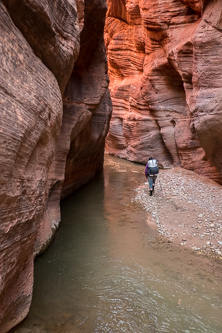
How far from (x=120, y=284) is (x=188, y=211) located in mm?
4796

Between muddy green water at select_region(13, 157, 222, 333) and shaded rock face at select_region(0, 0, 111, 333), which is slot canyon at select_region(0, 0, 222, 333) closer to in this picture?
shaded rock face at select_region(0, 0, 111, 333)

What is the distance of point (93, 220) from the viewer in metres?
9.55

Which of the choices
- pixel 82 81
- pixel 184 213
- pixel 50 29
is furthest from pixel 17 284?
pixel 82 81

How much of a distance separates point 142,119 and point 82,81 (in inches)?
416

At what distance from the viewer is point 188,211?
979 centimetres

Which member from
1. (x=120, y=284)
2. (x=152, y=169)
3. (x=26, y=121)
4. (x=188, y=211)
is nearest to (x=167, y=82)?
(x=152, y=169)

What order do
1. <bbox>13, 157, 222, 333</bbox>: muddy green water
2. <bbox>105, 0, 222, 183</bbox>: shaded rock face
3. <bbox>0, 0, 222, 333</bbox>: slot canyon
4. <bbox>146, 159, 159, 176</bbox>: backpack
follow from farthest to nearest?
<bbox>105, 0, 222, 183</bbox>: shaded rock face < <bbox>146, 159, 159, 176</bbox>: backpack < <bbox>13, 157, 222, 333</bbox>: muddy green water < <bbox>0, 0, 222, 333</bbox>: slot canyon

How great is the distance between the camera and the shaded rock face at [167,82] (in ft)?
39.6

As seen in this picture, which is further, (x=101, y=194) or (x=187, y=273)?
(x=101, y=194)

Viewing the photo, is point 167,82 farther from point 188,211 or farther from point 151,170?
point 188,211

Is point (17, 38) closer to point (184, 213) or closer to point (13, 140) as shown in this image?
point (13, 140)

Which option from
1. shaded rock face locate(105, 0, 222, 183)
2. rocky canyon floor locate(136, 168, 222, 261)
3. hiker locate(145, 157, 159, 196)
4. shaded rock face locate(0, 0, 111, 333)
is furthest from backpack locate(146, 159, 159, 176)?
shaded rock face locate(0, 0, 111, 333)

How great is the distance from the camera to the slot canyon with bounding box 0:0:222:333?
4.00m

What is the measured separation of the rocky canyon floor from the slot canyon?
1817mm
